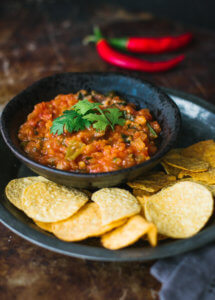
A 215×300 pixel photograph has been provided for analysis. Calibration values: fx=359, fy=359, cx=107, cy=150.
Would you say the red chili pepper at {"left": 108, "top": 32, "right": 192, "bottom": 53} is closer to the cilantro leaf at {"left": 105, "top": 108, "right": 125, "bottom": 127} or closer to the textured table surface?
the textured table surface

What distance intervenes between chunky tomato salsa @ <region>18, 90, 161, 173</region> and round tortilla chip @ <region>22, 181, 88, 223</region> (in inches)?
7.7

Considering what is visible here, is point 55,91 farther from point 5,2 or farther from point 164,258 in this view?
point 5,2

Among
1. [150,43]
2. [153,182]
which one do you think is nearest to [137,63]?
[150,43]

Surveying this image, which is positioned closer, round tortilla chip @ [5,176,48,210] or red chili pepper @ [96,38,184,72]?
round tortilla chip @ [5,176,48,210]

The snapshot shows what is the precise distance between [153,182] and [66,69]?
9.41 feet

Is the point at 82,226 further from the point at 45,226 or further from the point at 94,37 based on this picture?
the point at 94,37

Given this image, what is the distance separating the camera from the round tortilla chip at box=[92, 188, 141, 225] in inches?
103

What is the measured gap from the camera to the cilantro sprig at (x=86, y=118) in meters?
3.12

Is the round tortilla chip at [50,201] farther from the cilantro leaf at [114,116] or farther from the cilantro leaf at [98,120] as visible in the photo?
the cilantro leaf at [114,116]

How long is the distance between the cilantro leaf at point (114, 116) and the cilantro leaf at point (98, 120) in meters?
0.06

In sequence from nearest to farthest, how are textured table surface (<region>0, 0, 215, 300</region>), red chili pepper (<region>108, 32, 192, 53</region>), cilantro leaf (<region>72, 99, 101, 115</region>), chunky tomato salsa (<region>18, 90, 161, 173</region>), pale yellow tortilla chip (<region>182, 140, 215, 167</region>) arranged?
textured table surface (<region>0, 0, 215, 300</region>), chunky tomato salsa (<region>18, 90, 161, 173</region>), cilantro leaf (<region>72, 99, 101, 115</region>), pale yellow tortilla chip (<region>182, 140, 215, 167</region>), red chili pepper (<region>108, 32, 192, 53</region>)

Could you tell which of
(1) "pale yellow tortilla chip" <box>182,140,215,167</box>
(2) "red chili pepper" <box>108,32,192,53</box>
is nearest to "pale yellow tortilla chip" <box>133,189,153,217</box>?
(1) "pale yellow tortilla chip" <box>182,140,215,167</box>

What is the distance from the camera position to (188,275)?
8.16 ft

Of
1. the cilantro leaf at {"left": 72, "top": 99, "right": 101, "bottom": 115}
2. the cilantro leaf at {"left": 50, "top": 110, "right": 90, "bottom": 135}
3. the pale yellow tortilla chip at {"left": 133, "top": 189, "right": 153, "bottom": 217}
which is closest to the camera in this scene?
the pale yellow tortilla chip at {"left": 133, "top": 189, "right": 153, "bottom": 217}
